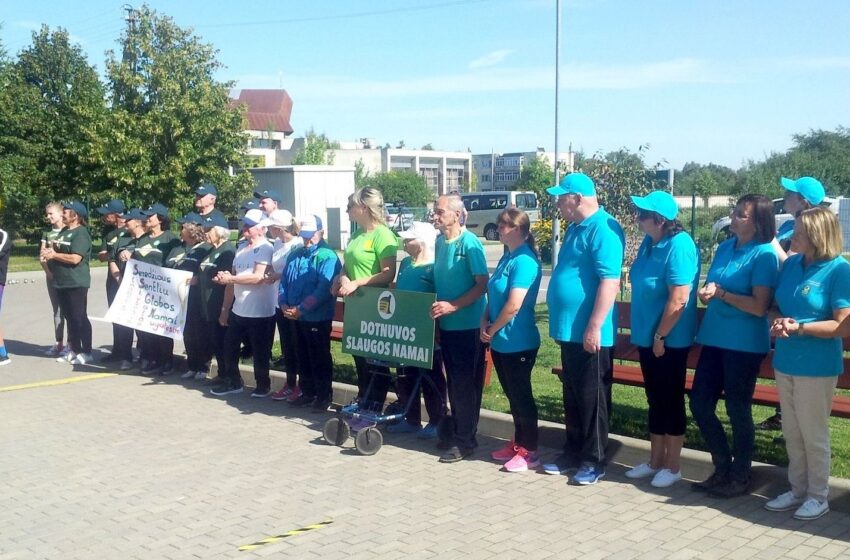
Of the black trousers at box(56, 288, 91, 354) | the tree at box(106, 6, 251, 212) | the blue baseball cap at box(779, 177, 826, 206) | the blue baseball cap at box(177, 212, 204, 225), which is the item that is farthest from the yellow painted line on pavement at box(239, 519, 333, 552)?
the tree at box(106, 6, 251, 212)

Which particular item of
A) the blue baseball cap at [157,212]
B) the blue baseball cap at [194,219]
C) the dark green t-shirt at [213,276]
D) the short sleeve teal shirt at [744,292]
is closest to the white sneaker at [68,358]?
the blue baseball cap at [157,212]

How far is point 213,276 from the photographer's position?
9164mm

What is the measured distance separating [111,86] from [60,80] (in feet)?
29.7

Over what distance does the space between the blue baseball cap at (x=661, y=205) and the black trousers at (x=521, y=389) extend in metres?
1.35

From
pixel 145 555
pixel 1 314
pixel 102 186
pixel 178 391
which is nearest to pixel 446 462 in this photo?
pixel 145 555

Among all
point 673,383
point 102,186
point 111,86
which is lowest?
point 673,383

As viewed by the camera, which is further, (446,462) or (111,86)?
(111,86)

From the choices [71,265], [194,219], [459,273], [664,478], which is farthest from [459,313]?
[71,265]

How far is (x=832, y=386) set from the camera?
5098 mm

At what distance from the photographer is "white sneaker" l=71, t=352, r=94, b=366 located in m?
10.9

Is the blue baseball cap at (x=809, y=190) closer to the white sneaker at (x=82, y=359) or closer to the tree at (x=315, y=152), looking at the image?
the white sneaker at (x=82, y=359)

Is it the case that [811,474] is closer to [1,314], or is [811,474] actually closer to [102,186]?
[1,314]

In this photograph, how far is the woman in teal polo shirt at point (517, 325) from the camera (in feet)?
20.5

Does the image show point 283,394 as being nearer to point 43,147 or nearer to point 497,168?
point 43,147
